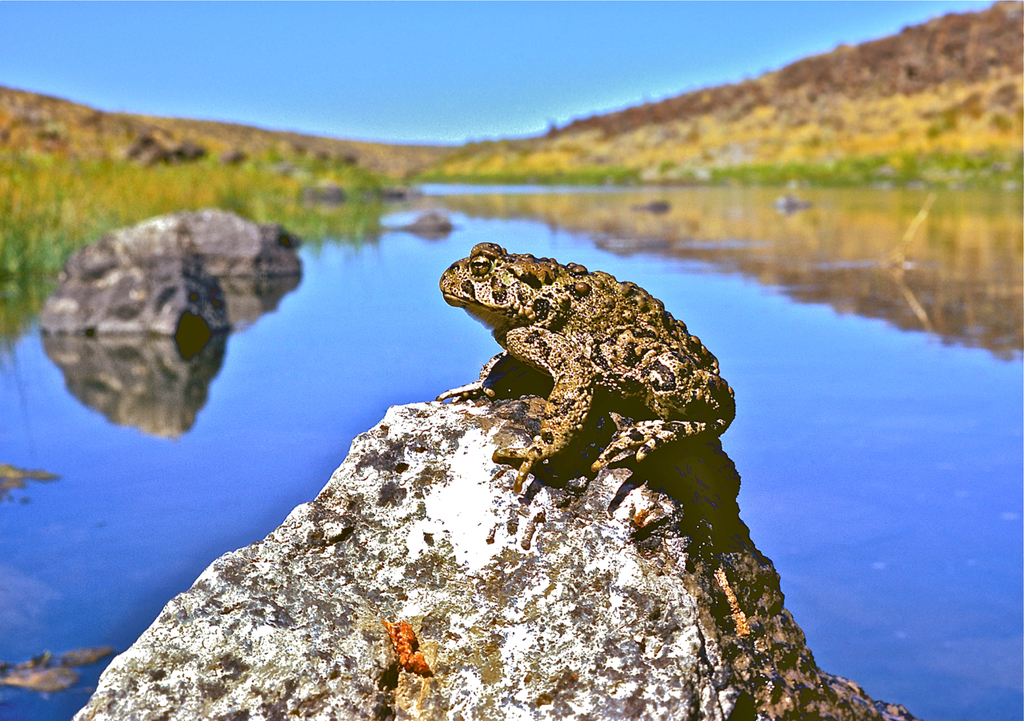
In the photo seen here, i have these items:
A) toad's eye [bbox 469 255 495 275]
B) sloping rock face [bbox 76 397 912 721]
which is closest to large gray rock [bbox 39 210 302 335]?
toad's eye [bbox 469 255 495 275]

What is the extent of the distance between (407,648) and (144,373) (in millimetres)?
7298

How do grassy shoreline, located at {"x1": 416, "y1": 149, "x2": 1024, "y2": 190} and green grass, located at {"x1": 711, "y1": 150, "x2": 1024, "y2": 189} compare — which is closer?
green grass, located at {"x1": 711, "y1": 150, "x2": 1024, "y2": 189}

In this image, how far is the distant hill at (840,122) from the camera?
5353 cm

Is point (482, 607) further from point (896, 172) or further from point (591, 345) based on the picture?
point (896, 172)

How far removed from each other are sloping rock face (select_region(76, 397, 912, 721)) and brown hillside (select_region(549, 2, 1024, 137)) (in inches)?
2580

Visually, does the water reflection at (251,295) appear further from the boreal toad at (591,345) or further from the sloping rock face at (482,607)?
the sloping rock face at (482,607)

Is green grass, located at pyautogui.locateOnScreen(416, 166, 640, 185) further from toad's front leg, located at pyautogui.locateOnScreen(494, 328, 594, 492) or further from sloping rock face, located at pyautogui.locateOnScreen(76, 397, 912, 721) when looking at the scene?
sloping rock face, located at pyautogui.locateOnScreen(76, 397, 912, 721)

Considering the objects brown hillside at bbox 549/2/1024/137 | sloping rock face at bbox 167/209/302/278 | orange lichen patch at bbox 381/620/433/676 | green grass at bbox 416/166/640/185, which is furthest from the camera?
brown hillside at bbox 549/2/1024/137

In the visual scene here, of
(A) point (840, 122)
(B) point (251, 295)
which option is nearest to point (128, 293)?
(B) point (251, 295)

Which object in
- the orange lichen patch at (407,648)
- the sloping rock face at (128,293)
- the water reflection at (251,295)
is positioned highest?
the water reflection at (251,295)

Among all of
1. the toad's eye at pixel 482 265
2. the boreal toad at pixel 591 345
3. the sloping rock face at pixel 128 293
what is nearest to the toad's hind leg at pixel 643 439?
the boreal toad at pixel 591 345

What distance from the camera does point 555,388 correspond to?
3102 mm

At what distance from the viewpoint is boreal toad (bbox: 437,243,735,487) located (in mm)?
3059

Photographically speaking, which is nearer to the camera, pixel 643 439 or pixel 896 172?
pixel 643 439
